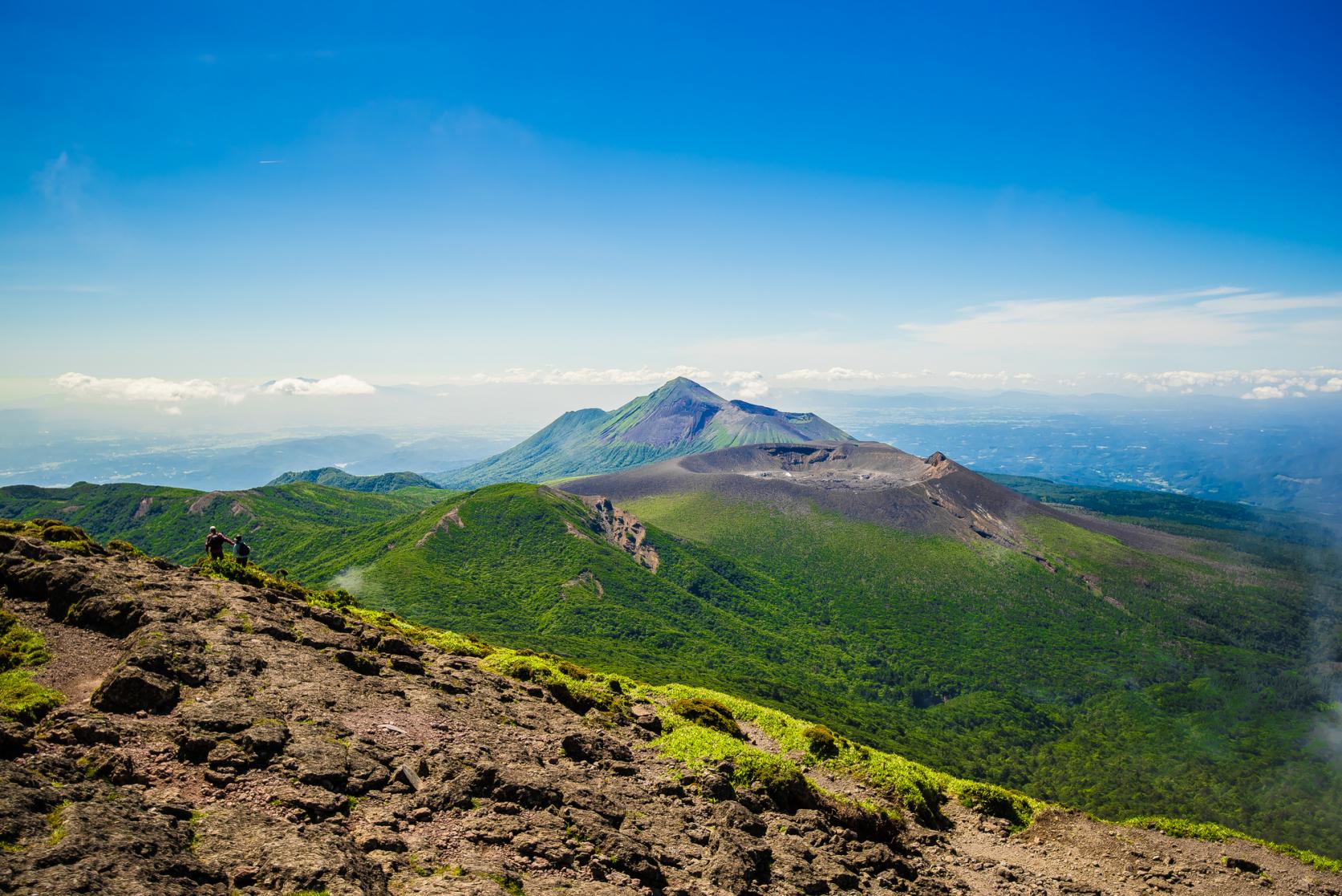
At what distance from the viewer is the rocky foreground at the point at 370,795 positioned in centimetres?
1187

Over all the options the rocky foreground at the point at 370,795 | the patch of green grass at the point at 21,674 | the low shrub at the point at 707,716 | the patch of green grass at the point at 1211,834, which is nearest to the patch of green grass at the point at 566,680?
the rocky foreground at the point at 370,795

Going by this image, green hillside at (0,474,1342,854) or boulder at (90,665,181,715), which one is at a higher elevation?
boulder at (90,665,181,715)

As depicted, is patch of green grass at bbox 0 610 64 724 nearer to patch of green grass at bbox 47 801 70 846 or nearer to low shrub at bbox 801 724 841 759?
patch of green grass at bbox 47 801 70 846

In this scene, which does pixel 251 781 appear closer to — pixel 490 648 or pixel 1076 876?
pixel 490 648

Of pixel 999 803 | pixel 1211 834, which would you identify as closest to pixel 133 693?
pixel 999 803

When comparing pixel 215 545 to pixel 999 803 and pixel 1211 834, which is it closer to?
pixel 999 803

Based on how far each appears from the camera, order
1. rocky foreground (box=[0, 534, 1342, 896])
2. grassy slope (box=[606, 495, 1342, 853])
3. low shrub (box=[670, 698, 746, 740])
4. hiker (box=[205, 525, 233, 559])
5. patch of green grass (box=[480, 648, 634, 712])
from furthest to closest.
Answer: grassy slope (box=[606, 495, 1342, 853]) < hiker (box=[205, 525, 233, 559]) < low shrub (box=[670, 698, 746, 740]) < patch of green grass (box=[480, 648, 634, 712]) < rocky foreground (box=[0, 534, 1342, 896])

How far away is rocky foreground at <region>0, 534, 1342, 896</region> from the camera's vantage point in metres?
11.9

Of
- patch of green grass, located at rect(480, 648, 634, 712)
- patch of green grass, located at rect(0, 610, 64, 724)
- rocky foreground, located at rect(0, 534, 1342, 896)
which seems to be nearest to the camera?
rocky foreground, located at rect(0, 534, 1342, 896)

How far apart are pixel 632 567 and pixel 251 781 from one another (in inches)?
7124

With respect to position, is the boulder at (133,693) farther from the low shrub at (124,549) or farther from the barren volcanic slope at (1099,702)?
the barren volcanic slope at (1099,702)

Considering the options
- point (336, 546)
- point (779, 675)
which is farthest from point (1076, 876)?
point (336, 546)

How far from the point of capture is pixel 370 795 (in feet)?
51.9

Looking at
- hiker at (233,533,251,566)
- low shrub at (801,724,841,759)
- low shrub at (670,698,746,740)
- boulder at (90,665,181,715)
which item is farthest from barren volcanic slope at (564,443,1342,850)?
boulder at (90,665,181,715)
